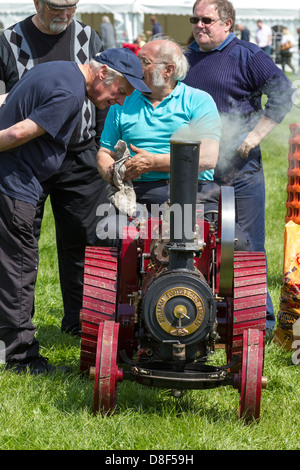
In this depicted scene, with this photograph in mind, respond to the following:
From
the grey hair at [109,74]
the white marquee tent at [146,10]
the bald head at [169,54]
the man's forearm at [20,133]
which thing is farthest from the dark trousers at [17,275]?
the white marquee tent at [146,10]

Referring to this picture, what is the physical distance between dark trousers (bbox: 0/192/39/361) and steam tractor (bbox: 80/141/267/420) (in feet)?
1.25

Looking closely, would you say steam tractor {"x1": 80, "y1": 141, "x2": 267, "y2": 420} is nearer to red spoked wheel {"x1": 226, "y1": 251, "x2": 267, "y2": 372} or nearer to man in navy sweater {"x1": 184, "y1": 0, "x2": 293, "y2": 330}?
red spoked wheel {"x1": 226, "y1": 251, "x2": 267, "y2": 372}

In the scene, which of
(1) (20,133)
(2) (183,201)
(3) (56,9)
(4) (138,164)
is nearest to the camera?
(2) (183,201)

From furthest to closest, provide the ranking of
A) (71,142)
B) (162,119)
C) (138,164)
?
1. (71,142)
2. (162,119)
3. (138,164)

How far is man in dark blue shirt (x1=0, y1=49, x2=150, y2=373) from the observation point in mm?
3994

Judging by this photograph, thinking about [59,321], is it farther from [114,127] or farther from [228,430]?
[228,430]

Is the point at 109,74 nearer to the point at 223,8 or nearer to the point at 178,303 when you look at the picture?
the point at 178,303

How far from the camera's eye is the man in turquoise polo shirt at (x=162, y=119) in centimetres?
445

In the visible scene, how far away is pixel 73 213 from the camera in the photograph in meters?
5.09

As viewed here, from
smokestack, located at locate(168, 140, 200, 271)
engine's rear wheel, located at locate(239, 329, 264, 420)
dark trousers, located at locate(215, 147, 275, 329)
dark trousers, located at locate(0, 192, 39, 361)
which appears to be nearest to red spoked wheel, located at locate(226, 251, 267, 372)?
engine's rear wheel, located at locate(239, 329, 264, 420)

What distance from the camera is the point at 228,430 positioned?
3.59 meters

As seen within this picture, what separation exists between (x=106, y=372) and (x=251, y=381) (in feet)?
2.27

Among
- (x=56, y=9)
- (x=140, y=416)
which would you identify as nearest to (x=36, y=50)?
(x=56, y=9)

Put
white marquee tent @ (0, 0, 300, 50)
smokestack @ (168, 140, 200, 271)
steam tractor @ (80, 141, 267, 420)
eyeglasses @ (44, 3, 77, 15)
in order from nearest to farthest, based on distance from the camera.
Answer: smokestack @ (168, 140, 200, 271) < steam tractor @ (80, 141, 267, 420) < eyeglasses @ (44, 3, 77, 15) < white marquee tent @ (0, 0, 300, 50)
